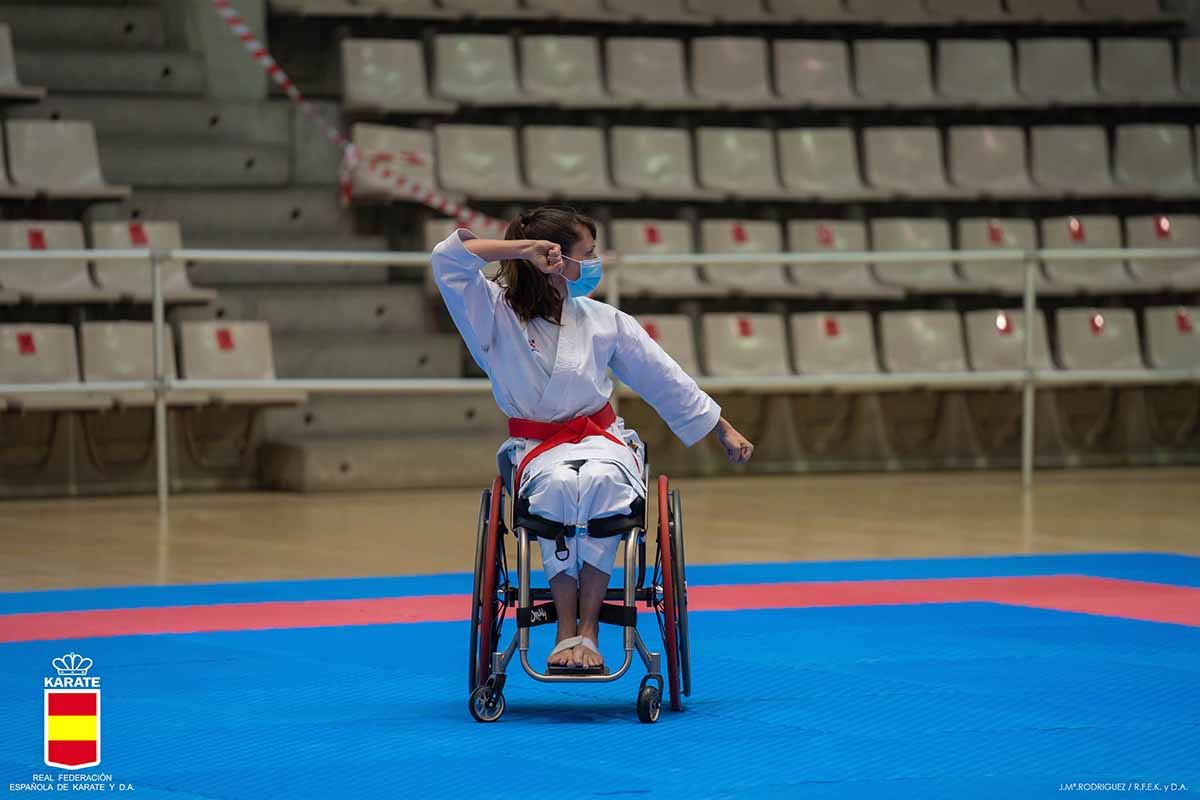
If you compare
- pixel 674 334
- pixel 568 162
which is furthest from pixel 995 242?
pixel 568 162

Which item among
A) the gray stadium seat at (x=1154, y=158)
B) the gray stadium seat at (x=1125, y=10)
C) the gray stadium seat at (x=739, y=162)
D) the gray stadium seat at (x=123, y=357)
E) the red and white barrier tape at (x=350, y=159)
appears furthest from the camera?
the gray stadium seat at (x=1125, y=10)

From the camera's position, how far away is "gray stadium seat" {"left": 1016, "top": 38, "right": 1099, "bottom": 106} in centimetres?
1031

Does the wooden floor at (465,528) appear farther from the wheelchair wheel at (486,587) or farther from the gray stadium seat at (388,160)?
the wheelchair wheel at (486,587)

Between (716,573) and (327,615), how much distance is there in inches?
55.3

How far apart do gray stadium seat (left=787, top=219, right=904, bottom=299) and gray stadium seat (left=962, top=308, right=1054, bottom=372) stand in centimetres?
47

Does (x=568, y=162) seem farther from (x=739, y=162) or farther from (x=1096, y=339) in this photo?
(x=1096, y=339)

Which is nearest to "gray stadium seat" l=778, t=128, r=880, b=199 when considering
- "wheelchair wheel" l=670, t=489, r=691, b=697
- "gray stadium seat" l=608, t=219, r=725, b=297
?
"gray stadium seat" l=608, t=219, r=725, b=297

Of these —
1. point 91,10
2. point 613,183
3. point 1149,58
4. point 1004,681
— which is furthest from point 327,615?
point 1149,58

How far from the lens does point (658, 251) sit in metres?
9.31

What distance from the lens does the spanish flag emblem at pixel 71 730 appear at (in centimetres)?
297

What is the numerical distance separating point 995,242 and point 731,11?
199 centimetres

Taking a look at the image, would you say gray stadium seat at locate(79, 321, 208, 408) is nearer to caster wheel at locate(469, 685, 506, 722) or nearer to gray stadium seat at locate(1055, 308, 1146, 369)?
gray stadium seat at locate(1055, 308, 1146, 369)

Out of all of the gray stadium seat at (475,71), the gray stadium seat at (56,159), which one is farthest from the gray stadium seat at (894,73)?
the gray stadium seat at (56,159)

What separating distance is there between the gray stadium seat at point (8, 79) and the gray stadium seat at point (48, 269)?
703 millimetres
